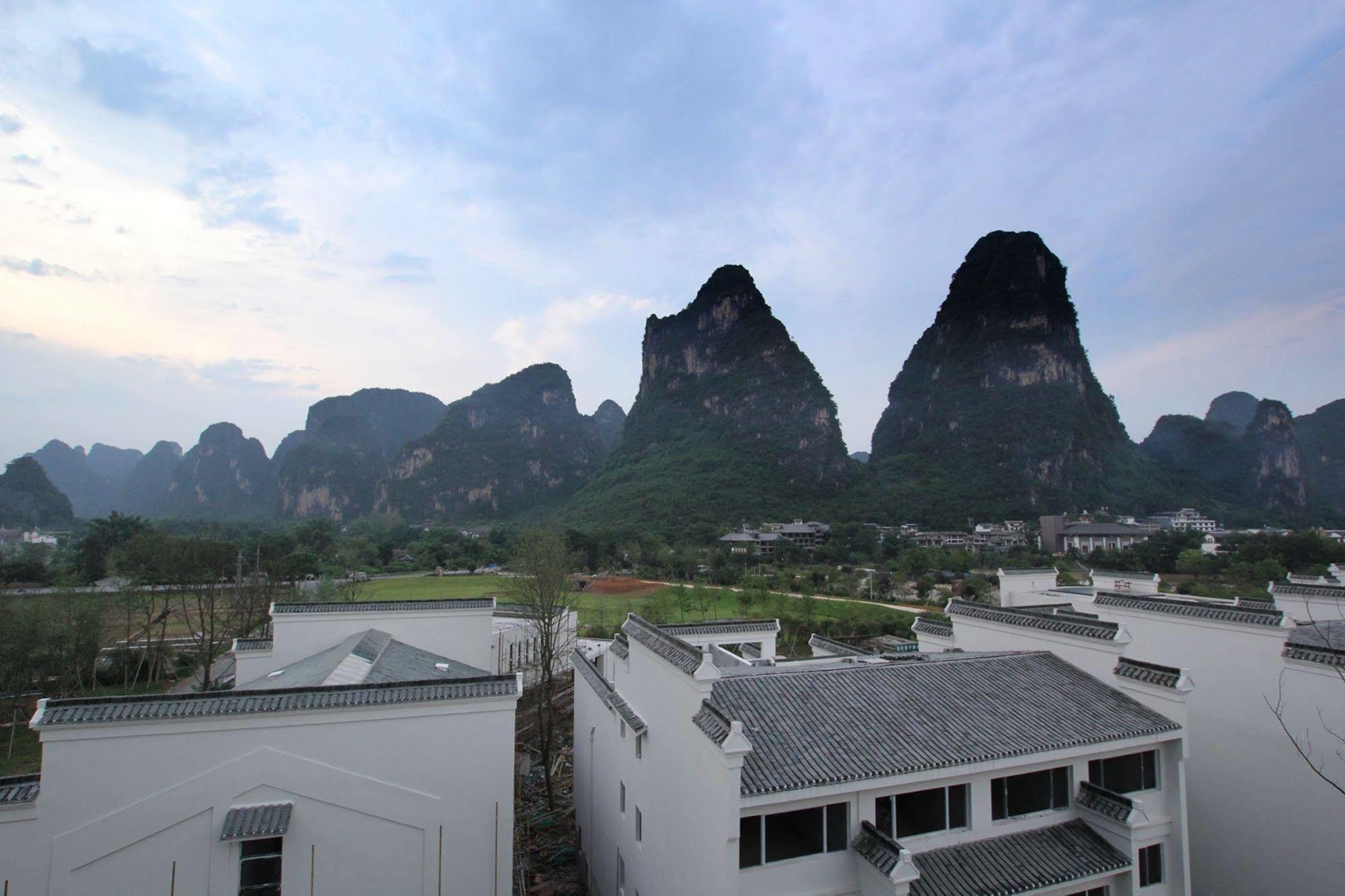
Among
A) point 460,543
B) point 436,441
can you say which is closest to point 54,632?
point 460,543

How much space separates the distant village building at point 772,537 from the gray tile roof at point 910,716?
35.5 m

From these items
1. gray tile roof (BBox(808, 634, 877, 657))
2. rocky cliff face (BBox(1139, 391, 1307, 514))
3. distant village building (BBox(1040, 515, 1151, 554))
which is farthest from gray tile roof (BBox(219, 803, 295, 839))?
rocky cliff face (BBox(1139, 391, 1307, 514))

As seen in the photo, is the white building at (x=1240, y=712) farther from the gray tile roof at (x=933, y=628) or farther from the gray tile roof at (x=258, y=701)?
the gray tile roof at (x=258, y=701)

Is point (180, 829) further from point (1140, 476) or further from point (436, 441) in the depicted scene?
point (436, 441)

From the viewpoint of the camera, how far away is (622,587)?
34.2 meters

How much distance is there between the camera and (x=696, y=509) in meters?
57.1

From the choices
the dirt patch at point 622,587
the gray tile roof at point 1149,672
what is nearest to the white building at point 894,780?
the gray tile roof at point 1149,672

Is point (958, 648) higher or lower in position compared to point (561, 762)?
higher

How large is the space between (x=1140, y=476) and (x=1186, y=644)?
68.5 m

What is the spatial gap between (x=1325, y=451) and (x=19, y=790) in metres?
102

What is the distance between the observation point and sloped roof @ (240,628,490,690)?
27.1ft

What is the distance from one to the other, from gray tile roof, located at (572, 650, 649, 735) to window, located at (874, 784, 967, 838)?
268 centimetres

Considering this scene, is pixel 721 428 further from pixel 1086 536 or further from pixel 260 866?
pixel 260 866

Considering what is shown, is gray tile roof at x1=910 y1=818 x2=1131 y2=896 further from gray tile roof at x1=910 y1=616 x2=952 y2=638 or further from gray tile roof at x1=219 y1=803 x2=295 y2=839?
gray tile roof at x1=219 y1=803 x2=295 y2=839
